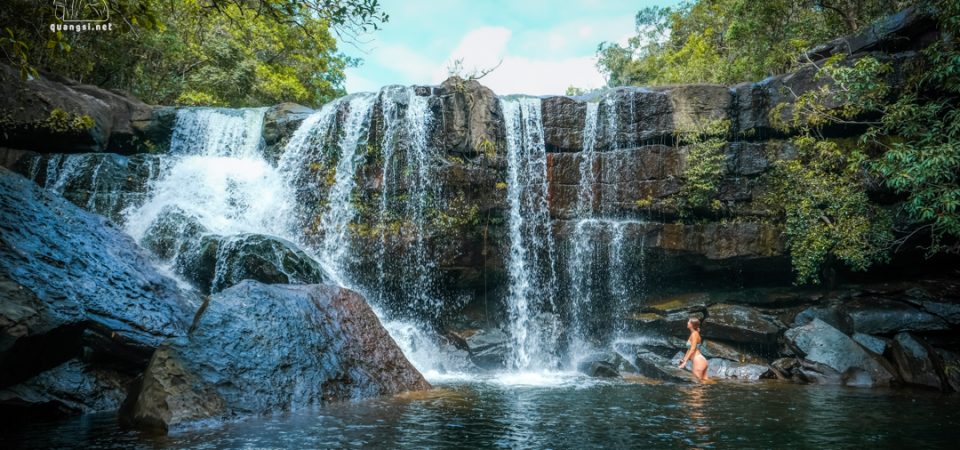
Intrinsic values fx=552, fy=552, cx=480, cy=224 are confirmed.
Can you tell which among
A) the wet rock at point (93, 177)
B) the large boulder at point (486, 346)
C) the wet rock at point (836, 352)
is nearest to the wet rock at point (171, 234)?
Answer: the wet rock at point (93, 177)

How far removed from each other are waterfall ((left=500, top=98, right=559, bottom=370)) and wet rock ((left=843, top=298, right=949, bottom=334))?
6.69 metres

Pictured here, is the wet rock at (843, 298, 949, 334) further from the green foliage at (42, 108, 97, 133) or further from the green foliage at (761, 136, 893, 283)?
the green foliage at (42, 108, 97, 133)

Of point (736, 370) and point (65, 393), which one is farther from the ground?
point (65, 393)

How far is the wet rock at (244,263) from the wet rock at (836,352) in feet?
33.5

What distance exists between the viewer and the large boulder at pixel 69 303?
614 cm

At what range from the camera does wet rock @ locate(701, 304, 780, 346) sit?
12688 millimetres

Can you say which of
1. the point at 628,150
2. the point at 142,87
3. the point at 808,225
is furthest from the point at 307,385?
the point at 142,87

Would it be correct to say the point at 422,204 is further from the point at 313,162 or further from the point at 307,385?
the point at 307,385

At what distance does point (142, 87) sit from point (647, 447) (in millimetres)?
23531

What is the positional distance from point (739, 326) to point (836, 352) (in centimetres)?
205

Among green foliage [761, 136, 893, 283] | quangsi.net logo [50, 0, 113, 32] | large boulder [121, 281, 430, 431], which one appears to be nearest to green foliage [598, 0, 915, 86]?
green foliage [761, 136, 893, 283]

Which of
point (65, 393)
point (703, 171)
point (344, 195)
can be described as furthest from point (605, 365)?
point (65, 393)

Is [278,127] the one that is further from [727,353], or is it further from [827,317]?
[827,317]

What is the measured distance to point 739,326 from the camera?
505 inches
